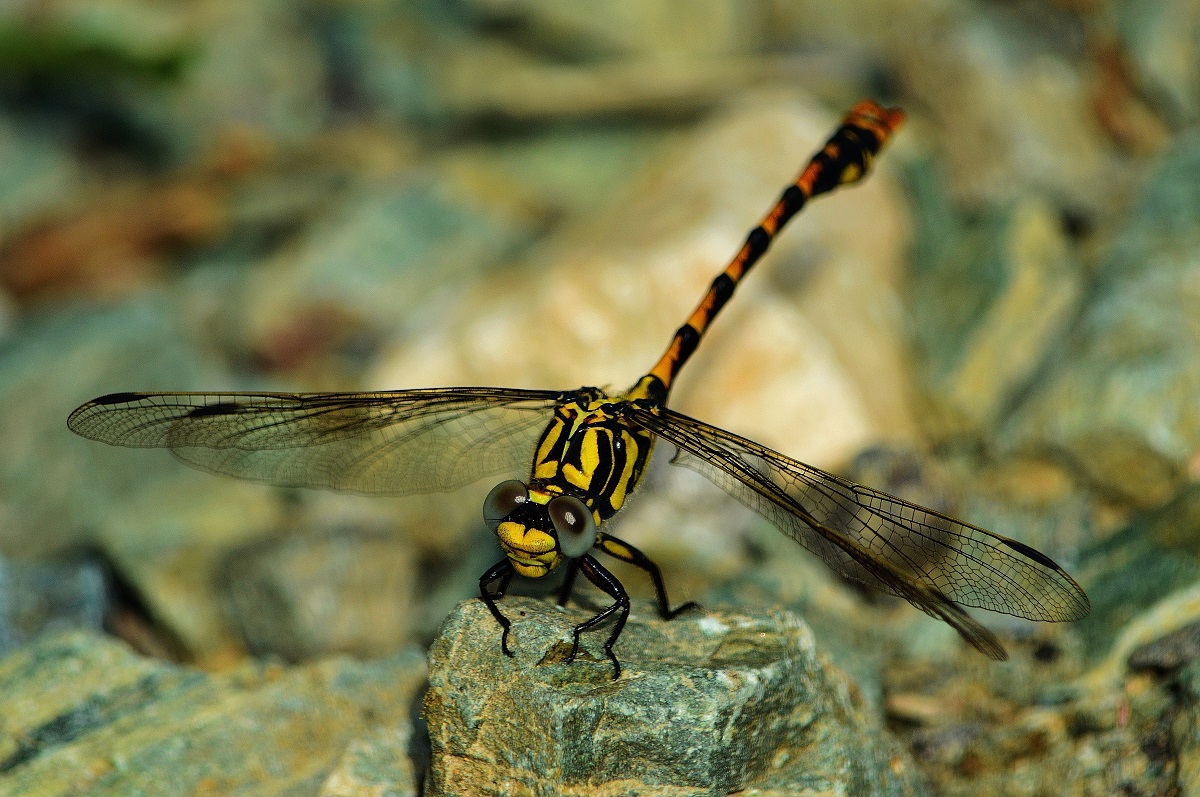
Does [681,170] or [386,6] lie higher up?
[386,6]

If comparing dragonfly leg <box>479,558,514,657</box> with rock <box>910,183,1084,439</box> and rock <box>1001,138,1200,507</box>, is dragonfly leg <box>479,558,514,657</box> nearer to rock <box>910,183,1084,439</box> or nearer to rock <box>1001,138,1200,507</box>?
rock <box>1001,138,1200,507</box>

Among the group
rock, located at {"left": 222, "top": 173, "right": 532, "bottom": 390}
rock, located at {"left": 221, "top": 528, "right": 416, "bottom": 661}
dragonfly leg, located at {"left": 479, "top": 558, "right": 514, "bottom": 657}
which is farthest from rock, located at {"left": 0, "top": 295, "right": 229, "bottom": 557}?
dragonfly leg, located at {"left": 479, "top": 558, "right": 514, "bottom": 657}

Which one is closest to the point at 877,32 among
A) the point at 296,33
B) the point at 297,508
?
the point at 296,33

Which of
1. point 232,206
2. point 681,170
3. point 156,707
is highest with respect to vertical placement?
point 232,206

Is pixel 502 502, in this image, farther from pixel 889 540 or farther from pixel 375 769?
pixel 889 540

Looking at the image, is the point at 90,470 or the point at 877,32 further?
the point at 877,32

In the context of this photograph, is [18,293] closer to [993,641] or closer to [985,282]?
[985,282]

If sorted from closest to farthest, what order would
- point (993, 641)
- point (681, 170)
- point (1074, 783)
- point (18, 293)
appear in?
1. point (993, 641)
2. point (1074, 783)
3. point (681, 170)
4. point (18, 293)
